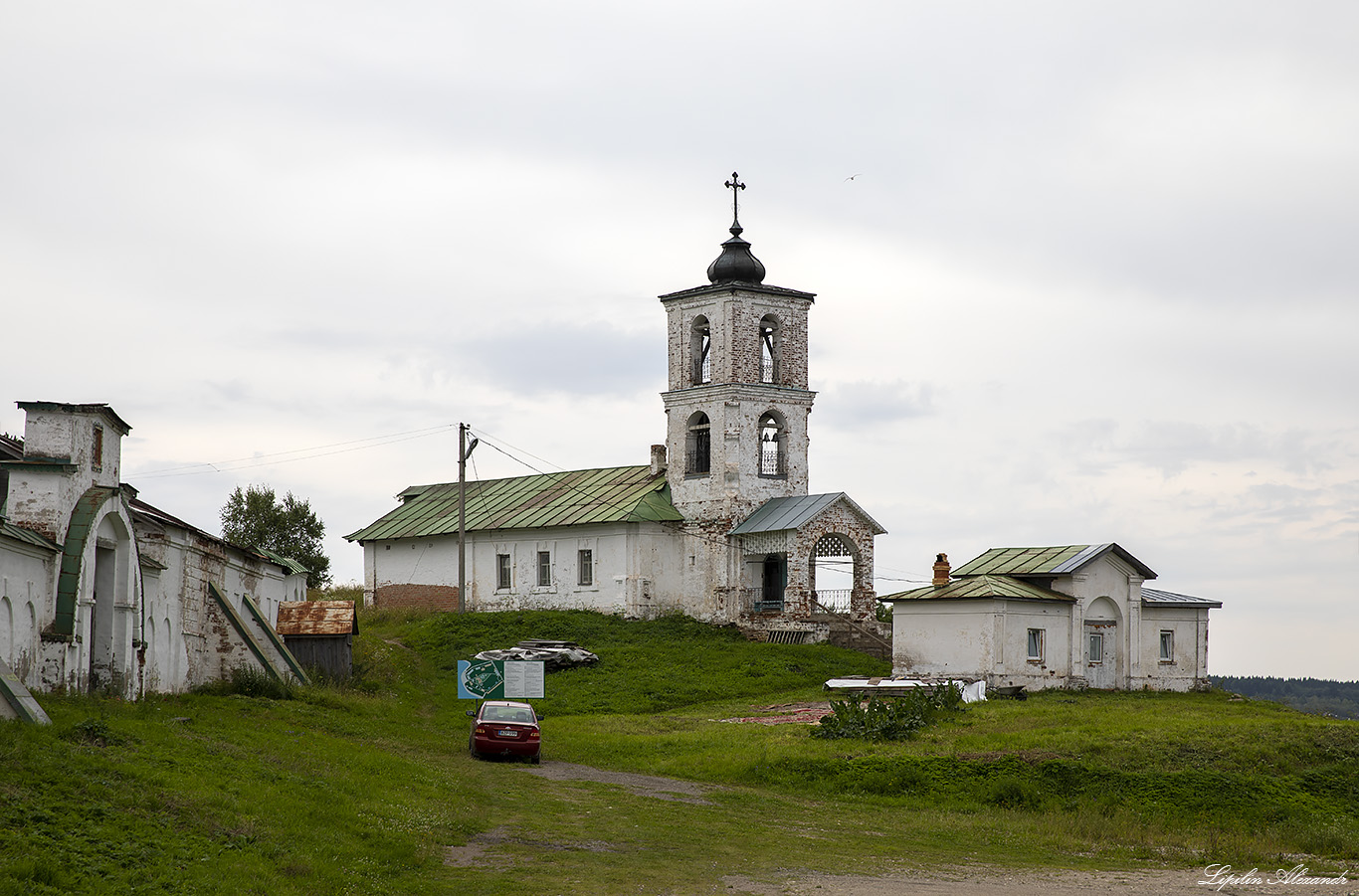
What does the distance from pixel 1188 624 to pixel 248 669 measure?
26960mm

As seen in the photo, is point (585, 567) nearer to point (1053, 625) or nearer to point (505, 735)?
point (1053, 625)

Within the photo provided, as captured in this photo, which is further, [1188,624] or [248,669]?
[1188,624]

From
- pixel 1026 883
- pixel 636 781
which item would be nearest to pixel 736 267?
pixel 636 781

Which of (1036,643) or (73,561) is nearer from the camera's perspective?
(73,561)

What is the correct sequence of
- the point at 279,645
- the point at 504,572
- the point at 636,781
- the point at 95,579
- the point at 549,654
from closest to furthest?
the point at 95,579
the point at 636,781
the point at 279,645
the point at 549,654
the point at 504,572

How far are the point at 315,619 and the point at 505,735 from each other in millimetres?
11556

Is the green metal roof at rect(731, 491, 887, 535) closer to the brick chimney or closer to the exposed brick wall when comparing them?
the brick chimney

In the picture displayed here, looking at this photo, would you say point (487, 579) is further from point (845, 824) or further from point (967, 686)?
point (845, 824)

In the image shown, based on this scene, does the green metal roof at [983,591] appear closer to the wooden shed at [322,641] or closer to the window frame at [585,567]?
the window frame at [585,567]

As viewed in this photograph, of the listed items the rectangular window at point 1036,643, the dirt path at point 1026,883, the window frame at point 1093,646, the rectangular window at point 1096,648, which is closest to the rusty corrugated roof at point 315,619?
the rectangular window at point 1036,643

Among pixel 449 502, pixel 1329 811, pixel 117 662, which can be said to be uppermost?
pixel 449 502

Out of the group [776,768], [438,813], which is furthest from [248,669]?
[438,813]

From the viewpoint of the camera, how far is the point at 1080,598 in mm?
40500

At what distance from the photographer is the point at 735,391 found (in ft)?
162
